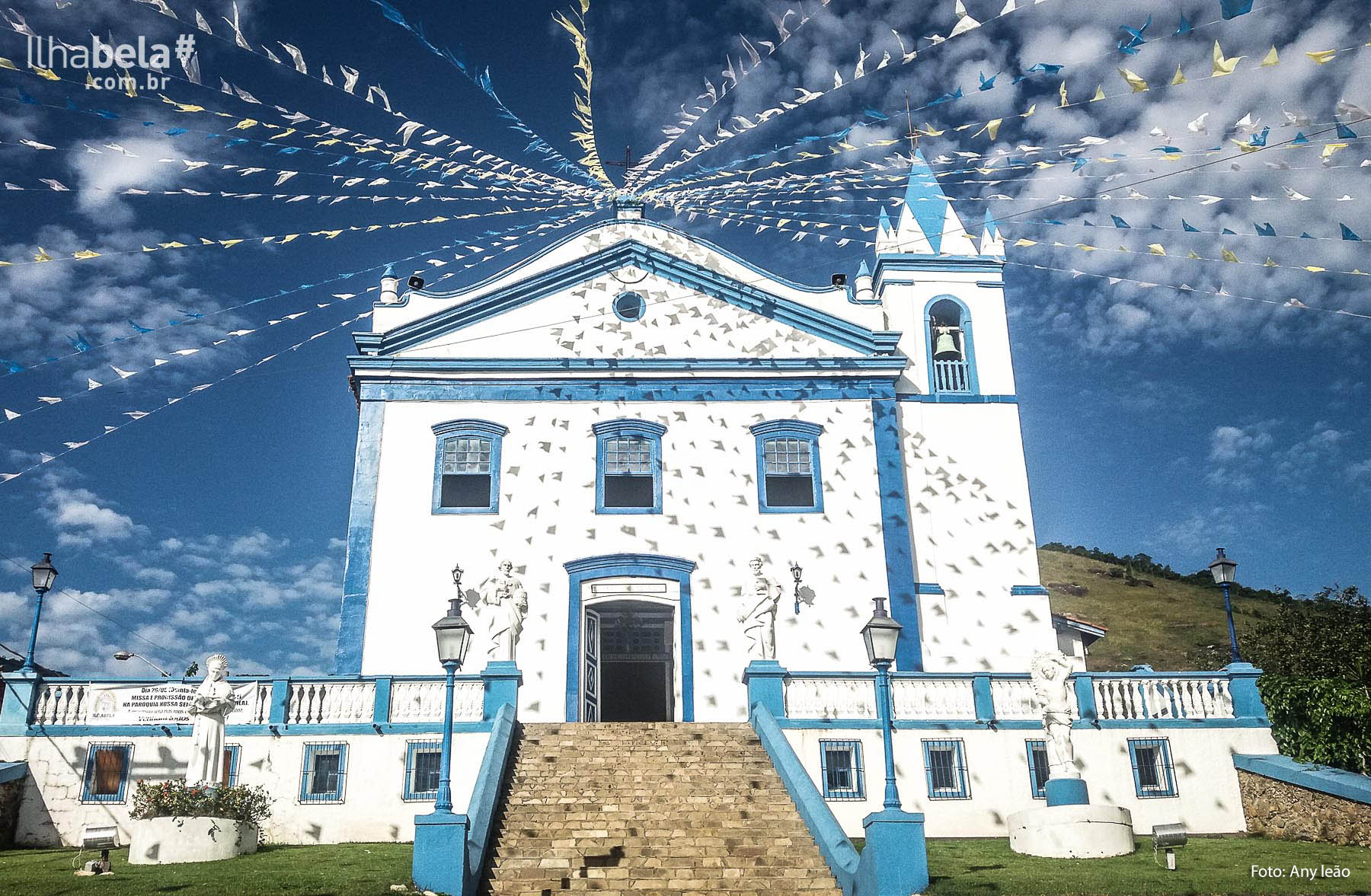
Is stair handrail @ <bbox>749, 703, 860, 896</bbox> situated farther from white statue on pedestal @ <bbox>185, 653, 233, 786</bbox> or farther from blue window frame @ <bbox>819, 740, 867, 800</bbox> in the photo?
white statue on pedestal @ <bbox>185, 653, 233, 786</bbox>

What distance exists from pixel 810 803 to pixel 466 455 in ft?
31.3

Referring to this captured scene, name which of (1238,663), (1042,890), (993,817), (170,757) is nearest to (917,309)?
(1238,663)

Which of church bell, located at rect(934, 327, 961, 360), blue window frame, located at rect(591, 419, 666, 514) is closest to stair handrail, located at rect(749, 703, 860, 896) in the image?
blue window frame, located at rect(591, 419, 666, 514)

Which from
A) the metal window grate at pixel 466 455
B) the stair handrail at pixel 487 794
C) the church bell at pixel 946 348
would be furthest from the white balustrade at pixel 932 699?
the metal window grate at pixel 466 455

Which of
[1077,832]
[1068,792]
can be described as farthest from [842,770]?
[1077,832]

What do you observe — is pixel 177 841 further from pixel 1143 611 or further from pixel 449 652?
pixel 1143 611

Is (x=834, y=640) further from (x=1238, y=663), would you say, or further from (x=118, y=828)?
(x=118, y=828)

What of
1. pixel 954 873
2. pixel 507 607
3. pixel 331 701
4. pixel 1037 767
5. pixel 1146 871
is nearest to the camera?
pixel 1146 871

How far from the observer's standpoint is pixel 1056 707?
44.7 ft

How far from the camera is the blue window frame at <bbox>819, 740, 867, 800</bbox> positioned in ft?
50.0

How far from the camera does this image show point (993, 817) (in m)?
15.1

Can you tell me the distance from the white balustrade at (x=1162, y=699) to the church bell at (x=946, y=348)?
23.8 ft

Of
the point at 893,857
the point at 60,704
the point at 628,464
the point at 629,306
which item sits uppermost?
the point at 629,306

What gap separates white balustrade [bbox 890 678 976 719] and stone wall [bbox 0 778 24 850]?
1199 centimetres
